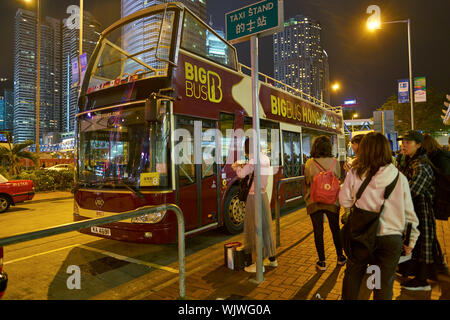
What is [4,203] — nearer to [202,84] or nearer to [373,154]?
[202,84]

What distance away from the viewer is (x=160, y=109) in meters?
4.79

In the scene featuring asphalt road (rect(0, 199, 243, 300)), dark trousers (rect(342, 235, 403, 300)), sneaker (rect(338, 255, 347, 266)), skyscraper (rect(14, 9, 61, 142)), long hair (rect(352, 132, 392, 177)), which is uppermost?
skyscraper (rect(14, 9, 61, 142))

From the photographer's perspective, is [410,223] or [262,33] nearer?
[410,223]

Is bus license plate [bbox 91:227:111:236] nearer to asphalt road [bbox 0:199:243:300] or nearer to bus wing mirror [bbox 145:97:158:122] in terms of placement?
asphalt road [bbox 0:199:243:300]

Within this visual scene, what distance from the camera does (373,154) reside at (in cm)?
256

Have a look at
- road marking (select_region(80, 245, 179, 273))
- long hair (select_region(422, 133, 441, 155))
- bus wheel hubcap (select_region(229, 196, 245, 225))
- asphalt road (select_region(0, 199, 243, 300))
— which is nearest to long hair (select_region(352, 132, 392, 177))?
long hair (select_region(422, 133, 441, 155))

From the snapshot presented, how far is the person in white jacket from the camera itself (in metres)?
2.48

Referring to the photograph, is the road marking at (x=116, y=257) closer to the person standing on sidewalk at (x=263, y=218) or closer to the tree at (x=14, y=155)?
the person standing on sidewalk at (x=263, y=218)

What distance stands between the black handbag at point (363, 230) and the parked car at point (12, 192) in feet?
38.7

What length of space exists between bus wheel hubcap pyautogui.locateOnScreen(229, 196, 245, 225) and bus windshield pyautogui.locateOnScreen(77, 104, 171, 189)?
2.05 m

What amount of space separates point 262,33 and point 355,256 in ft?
9.62

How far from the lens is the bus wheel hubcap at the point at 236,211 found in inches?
255
